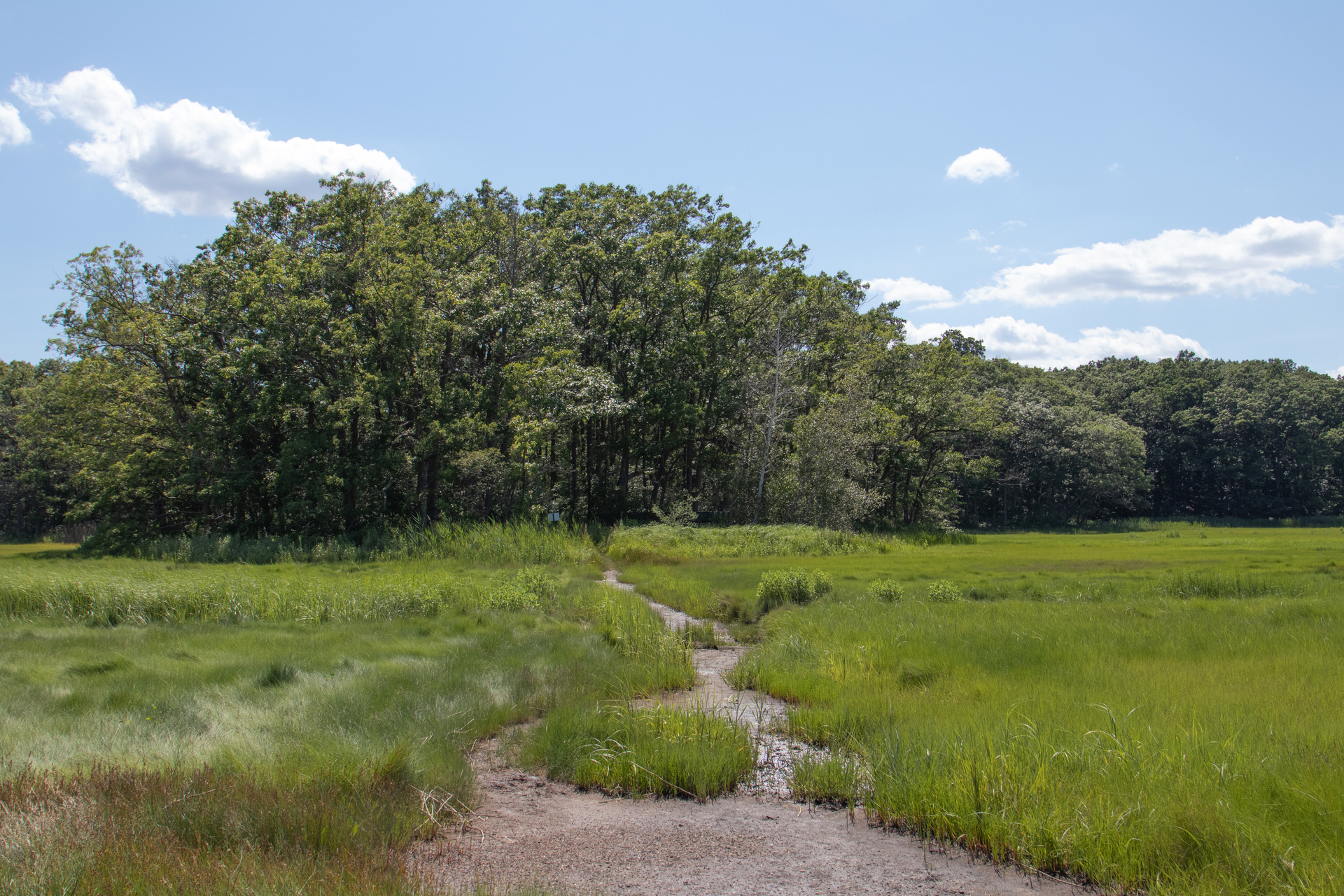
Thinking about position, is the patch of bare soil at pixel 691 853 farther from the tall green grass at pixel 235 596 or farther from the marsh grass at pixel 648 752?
the tall green grass at pixel 235 596

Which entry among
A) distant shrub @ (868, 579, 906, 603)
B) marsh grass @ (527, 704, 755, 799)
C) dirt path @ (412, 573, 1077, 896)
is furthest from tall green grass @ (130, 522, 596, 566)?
dirt path @ (412, 573, 1077, 896)

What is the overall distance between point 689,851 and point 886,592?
13848mm

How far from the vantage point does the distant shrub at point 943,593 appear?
18.5 m

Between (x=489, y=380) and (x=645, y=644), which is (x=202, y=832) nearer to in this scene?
(x=645, y=644)

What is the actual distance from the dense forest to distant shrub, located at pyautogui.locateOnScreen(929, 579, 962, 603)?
1958 centimetres

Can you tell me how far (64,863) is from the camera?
4578 mm

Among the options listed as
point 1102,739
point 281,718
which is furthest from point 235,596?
point 1102,739

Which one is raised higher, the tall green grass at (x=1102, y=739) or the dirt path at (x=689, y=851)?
the tall green grass at (x=1102, y=739)

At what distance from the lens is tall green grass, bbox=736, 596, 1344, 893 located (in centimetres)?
548

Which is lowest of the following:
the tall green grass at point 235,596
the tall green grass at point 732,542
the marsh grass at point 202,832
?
the tall green grass at point 732,542

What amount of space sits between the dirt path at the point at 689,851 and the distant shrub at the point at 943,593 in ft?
39.1

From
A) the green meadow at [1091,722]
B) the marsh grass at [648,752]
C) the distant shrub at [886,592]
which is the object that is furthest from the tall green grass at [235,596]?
the marsh grass at [648,752]

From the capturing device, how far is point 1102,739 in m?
7.17

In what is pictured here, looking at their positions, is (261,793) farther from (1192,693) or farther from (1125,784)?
(1192,693)
